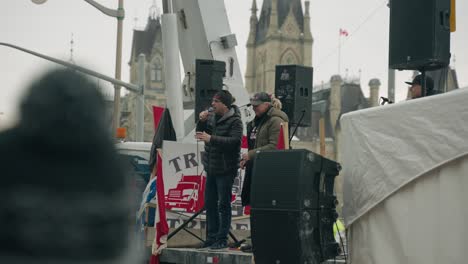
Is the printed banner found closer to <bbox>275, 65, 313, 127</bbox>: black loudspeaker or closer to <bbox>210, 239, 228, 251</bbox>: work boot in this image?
<bbox>210, 239, 228, 251</bbox>: work boot

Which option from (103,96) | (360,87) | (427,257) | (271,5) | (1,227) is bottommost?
(427,257)

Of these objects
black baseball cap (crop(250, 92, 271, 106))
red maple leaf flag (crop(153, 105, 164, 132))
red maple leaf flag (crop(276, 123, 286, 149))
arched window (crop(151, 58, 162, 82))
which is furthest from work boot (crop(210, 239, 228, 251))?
arched window (crop(151, 58, 162, 82))

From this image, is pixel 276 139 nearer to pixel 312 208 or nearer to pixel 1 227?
pixel 312 208

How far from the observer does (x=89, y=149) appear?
1.02 m

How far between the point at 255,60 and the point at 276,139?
447 ft

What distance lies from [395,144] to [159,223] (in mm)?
3340

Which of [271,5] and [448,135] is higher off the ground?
[271,5]

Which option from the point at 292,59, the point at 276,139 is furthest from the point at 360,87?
the point at 276,139

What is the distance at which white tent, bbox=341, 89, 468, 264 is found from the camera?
5832 mm

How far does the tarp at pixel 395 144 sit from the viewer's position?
5992 mm

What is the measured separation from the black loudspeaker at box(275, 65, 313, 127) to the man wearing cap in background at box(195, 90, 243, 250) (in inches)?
33.3

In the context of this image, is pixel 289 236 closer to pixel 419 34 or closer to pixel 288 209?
pixel 288 209

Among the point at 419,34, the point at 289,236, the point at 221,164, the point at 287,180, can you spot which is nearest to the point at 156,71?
the point at 221,164

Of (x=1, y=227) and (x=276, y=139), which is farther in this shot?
(x=276, y=139)
